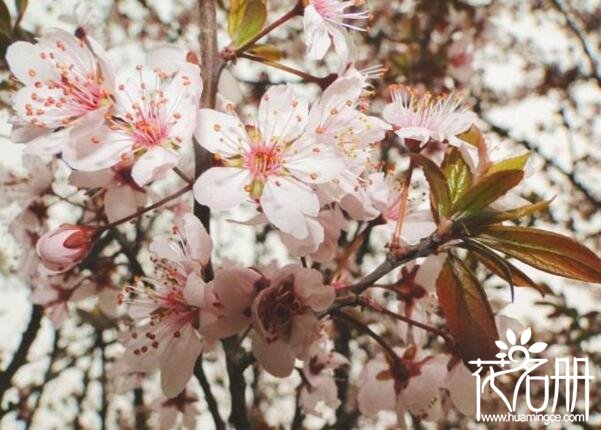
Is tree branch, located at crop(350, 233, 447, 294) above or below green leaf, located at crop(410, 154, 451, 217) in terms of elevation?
below

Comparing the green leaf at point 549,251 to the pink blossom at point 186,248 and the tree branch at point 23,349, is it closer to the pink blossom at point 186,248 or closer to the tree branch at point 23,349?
the pink blossom at point 186,248

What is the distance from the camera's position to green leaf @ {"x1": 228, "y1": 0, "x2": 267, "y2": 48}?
103 cm

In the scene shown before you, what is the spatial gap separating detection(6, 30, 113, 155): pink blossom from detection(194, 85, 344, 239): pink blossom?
0.57 ft

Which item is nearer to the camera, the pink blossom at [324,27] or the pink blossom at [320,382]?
the pink blossom at [324,27]

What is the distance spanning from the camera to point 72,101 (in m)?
1.03

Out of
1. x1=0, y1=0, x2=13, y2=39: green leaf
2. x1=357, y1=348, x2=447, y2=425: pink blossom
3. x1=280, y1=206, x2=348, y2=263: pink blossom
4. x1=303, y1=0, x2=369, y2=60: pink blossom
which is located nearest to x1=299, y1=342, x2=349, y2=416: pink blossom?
x1=357, y1=348, x2=447, y2=425: pink blossom

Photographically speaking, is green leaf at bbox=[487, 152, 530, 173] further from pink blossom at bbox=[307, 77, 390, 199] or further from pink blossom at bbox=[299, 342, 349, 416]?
pink blossom at bbox=[299, 342, 349, 416]

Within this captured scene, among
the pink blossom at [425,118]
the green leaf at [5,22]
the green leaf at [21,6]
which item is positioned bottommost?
the pink blossom at [425,118]

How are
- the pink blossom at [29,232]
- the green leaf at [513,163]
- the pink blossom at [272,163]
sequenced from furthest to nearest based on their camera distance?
the pink blossom at [29,232] < the green leaf at [513,163] < the pink blossom at [272,163]

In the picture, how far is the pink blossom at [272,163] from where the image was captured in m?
0.90

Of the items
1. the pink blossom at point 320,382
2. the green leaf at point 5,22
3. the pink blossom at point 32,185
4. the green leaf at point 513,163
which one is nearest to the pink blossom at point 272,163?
the green leaf at point 513,163

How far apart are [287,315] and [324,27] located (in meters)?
0.49

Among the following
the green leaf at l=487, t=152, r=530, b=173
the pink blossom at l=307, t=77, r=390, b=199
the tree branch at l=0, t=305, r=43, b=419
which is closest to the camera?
the pink blossom at l=307, t=77, r=390, b=199

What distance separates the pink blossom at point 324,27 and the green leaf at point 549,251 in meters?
0.39
